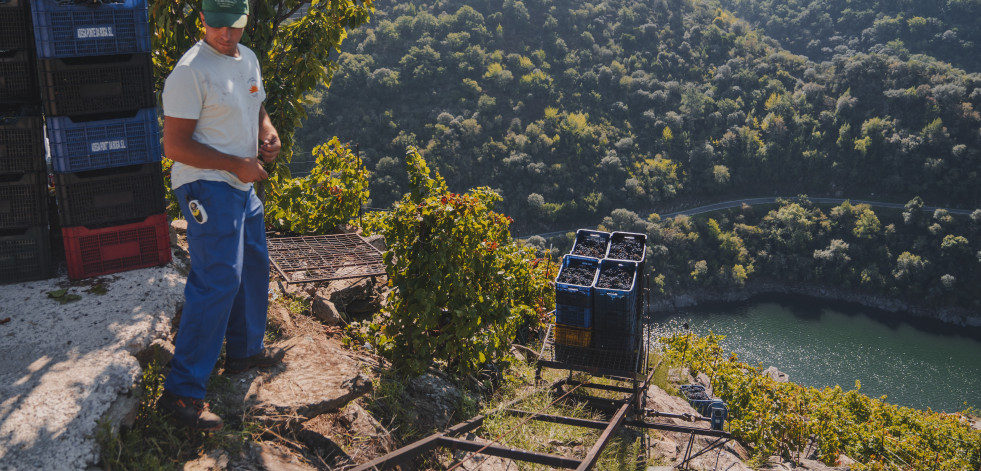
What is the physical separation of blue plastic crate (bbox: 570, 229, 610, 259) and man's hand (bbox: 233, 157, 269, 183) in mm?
3562

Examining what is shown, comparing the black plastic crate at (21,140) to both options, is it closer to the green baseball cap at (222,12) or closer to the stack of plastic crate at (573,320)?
the green baseball cap at (222,12)

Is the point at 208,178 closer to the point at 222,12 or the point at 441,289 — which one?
the point at 222,12

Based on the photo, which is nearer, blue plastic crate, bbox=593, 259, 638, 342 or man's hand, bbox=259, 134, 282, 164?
man's hand, bbox=259, 134, 282, 164

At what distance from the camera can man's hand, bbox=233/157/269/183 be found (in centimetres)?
252

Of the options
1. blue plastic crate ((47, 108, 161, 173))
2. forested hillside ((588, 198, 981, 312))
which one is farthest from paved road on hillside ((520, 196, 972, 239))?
blue plastic crate ((47, 108, 161, 173))

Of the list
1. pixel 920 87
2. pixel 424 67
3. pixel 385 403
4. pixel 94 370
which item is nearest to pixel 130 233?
pixel 94 370

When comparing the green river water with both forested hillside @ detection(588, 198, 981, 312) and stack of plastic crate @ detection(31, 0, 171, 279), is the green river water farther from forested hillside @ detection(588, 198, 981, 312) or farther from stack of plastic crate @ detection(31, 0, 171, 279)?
stack of plastic crate @ detection(31, 0, 171, 279)

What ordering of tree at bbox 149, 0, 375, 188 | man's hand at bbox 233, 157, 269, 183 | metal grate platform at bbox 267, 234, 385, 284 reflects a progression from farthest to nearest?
tree at bbox 149, 0, 375, 188, metal grate platform at bbox 267, 234, 385, 284, man's hand at bbox 233, 157, 269, 183

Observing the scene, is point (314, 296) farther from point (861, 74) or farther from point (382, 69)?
point (861, 74)

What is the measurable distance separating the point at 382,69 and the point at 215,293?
42.0 metres

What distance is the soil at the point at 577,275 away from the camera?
17.2 feet

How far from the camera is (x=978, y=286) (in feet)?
114

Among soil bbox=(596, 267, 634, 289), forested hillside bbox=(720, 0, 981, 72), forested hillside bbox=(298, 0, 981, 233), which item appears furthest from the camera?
forested hillside bbox=(720, 0, 981, 72)

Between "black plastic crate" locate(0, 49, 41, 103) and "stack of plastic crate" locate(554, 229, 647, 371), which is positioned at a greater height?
"black plastic crate" locate(0, 49, 41, 103)
